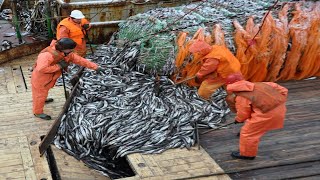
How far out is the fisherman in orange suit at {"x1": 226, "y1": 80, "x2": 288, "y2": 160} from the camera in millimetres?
6104

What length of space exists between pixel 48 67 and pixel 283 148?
14.3 ft

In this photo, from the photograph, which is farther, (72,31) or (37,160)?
(72,31)

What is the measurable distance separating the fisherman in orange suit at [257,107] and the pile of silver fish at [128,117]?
111 cm

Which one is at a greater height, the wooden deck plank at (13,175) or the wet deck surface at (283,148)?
the wet deck surface at (283,148)

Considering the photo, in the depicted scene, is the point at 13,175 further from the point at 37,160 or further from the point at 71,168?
the point at 71,168

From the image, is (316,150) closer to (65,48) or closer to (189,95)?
(189,95)

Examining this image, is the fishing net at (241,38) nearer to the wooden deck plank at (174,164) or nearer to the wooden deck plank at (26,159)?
the wooden deck plank at (174,164)

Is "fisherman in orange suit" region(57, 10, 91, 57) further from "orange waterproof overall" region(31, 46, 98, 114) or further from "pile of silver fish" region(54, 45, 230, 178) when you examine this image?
"orange waterproof overall" region(31, 46, 98, 114)

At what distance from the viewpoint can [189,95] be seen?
854 cm

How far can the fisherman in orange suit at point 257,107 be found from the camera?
6.10 meters

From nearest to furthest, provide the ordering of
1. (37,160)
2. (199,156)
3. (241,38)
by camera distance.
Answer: (37,160)
(199,156)
(241,38)

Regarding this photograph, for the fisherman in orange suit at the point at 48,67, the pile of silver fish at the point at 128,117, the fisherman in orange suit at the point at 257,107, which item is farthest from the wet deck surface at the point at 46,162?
the fisherman in orange suit at the point at 257,107

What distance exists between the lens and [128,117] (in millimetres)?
7543

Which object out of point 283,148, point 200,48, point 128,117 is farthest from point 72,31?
point 283,148
